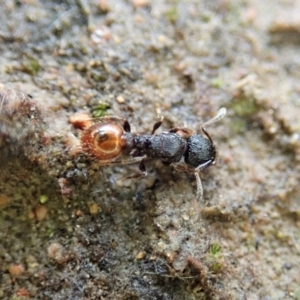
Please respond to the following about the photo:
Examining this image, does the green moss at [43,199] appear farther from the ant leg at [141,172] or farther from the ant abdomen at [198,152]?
the ant abdomen at [198,152]

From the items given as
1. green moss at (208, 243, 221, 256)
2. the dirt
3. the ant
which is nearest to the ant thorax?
the ant

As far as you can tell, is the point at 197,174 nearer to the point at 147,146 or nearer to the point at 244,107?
the point at 147,146

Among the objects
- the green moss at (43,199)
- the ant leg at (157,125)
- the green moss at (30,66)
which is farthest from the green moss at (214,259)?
the green moss at (30,66)

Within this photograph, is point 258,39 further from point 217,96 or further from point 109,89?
point 109,89

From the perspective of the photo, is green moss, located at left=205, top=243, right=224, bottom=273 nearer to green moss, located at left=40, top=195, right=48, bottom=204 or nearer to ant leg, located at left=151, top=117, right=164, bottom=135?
ant leg, located at left=151, top=117, right=164, bottom=135


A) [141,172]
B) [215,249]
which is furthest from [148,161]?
[215,249]

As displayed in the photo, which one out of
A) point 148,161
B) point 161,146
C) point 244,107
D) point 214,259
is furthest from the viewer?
point 244,107
